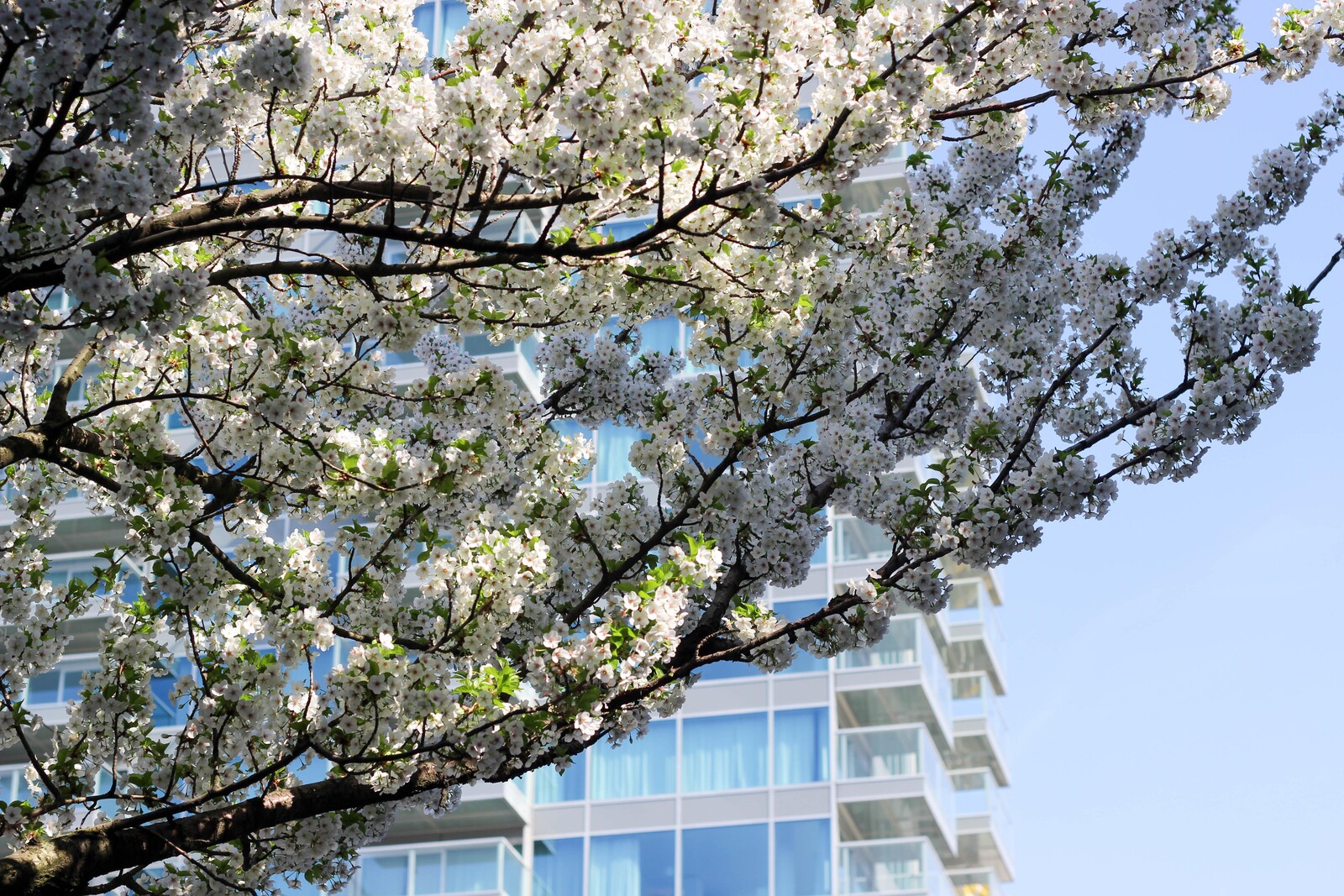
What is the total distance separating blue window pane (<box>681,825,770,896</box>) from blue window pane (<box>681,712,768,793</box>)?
838 mm

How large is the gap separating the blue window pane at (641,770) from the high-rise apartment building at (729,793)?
3 cm

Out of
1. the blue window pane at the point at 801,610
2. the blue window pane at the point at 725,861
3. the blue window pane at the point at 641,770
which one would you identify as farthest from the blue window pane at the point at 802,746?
the blue window pane at the point at 641,770

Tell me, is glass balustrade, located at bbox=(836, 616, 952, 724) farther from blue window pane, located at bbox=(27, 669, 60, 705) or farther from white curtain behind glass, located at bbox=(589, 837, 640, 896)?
blue window pane, located at bbox=(27, 669, 60, 705)

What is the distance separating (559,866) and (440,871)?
3.02 m

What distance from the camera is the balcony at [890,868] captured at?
2789 centimetres

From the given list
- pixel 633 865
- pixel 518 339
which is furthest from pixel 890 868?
pixel 518 339

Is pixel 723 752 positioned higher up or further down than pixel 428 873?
higher up

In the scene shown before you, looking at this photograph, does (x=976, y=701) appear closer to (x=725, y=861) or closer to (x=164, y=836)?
(x=725, y=861)

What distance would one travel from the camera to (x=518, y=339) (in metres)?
9.88

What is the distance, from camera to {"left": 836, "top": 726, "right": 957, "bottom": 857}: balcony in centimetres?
2925

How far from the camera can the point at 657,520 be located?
938 cm

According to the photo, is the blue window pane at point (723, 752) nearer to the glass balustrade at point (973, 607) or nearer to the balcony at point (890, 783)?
the balcony at point (890, 783)

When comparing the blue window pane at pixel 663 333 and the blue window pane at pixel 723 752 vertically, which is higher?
the blue window pane at pixel 663 333

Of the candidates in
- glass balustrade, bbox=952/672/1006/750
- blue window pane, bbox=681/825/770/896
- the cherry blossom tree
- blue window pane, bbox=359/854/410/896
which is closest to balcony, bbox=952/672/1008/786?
glass balustrade, bbox=952/672/1006/750
